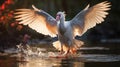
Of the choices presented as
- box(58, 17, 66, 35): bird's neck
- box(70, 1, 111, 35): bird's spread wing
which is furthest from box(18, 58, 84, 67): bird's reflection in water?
box(70, 1, 111, 35): bird's spread wing

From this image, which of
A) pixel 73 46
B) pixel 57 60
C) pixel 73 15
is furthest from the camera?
pixel 73 15

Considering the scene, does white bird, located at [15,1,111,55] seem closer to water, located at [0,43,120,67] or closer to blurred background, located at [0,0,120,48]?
water, located at [0,43,120,67]

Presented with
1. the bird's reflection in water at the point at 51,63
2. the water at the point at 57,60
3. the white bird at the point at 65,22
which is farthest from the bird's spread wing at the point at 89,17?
the bird's reflection in water at the point at 51,63

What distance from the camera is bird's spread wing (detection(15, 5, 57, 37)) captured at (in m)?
18.2

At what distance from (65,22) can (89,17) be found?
0.75m

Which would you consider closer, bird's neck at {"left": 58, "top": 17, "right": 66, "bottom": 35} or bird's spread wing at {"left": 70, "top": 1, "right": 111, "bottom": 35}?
bird's spread wing at {"left": 70, "top": 1, "right": 111, "bottom": 35}

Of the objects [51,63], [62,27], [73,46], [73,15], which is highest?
[73,15]

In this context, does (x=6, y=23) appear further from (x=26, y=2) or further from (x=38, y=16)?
(x=26, y=2)

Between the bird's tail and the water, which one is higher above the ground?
the bird's tail

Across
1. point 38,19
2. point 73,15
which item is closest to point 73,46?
point 38,19

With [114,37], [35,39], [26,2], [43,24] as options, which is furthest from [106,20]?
[43,24]

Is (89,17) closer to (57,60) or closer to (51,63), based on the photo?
(57,60)

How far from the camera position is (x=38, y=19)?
727 inches

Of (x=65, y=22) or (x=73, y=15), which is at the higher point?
(x=73, y=15)
